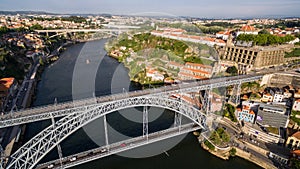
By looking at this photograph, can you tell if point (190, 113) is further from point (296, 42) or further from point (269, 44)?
point (296, 42)

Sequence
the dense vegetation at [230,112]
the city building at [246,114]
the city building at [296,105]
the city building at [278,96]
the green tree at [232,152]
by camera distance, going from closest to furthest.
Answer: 1. the green tree at [232,152]
2. the city building at [296,105]
3. the city building at [246,114]
4. the dense vegetation at [230,112]
5. the city building at [278,96]

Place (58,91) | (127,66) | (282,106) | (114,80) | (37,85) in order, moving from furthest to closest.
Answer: (127,66), (114,80), (37,85), (58,91), (282,106)

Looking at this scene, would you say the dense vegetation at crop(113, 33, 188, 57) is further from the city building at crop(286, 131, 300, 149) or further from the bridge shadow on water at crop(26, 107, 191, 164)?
the city building at crop(286, 131, 300, 149)

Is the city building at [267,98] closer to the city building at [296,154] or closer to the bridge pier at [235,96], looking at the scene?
the bridge pier at [235,96]

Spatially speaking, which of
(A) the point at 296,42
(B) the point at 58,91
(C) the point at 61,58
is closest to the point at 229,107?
(B) the point at 58,91

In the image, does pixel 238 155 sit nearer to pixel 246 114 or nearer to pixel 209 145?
pixel 209 145

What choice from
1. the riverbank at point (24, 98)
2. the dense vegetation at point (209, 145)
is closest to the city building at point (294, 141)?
the dense vegetation at point (209, 145)

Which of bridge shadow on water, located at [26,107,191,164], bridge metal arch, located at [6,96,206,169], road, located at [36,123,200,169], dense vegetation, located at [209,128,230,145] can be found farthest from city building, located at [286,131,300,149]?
bridge shadow on water, located at [26,107,191,164]
